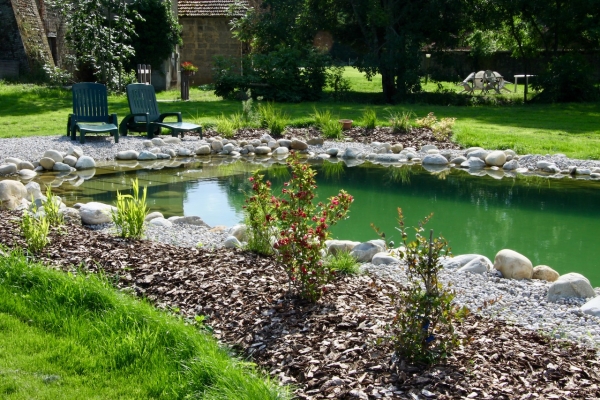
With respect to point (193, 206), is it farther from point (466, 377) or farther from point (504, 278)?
point (466, 377)

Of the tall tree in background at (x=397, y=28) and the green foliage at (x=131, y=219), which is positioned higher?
the tall tree in background at (x=397, y=28)

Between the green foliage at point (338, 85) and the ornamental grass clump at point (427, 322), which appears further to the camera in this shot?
the green foliage at point (338, 85)

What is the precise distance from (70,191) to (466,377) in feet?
23.7

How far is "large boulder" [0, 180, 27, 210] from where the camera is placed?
281 inches

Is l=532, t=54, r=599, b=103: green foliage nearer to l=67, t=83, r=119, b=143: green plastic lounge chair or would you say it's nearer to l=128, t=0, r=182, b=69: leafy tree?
l=128, t=0, r=182, b=69: leafy tree

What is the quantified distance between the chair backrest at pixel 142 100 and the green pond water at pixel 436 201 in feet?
8.13

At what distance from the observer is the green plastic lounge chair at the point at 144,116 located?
1340 centimetres

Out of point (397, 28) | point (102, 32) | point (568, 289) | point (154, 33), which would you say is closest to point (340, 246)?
point (568, 289)

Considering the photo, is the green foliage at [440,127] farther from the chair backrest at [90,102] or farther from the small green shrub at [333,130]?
the chair backrest at [90,102]

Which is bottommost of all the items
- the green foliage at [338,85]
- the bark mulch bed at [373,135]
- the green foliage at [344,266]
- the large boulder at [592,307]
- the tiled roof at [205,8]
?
the large boulder at [592,307]

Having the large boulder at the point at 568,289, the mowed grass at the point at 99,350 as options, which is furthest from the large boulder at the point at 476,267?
the mowed grass at the point at 99,350

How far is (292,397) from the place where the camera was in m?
3.20

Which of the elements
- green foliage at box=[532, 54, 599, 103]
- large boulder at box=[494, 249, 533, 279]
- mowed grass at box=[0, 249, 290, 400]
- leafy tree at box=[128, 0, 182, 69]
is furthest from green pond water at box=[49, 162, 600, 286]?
leafy tree at box=[128, 0, 182, 69]

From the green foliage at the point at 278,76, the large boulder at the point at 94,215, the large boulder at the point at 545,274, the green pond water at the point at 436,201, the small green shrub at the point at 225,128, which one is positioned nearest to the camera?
the large boulder at the point at 545,274
